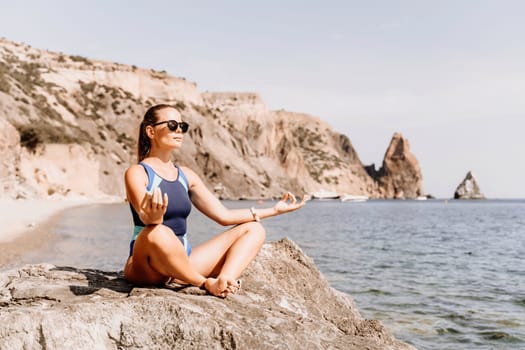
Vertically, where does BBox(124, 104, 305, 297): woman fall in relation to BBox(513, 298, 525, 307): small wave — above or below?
above

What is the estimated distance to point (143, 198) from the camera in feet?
12.0

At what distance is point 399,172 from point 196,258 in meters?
168

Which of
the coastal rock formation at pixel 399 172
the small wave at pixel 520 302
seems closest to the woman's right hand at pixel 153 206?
the small wave at pixel 520 302

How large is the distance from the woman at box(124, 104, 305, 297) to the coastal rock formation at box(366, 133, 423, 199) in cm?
16253

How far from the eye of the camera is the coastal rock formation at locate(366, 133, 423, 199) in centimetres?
16362

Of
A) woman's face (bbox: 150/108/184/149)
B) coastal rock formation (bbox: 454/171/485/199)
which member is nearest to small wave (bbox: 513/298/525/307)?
woman's face (bbox: 150/108/184/149)

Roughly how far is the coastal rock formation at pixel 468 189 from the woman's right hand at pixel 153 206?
176 meters

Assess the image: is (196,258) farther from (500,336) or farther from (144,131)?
(500,336)

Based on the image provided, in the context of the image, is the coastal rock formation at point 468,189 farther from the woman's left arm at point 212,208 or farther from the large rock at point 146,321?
the large rock at point 146,321

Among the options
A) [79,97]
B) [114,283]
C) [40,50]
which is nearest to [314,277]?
[114,283]

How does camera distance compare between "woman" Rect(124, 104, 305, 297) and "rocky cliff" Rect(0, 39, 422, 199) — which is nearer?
"woman" Rect(124, 104, 305, 297)

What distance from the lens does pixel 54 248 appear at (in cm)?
1627

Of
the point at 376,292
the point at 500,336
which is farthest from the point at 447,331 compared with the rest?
the point at 376,292

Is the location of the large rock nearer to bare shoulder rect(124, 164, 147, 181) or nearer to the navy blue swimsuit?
the navy blue swimsuit
